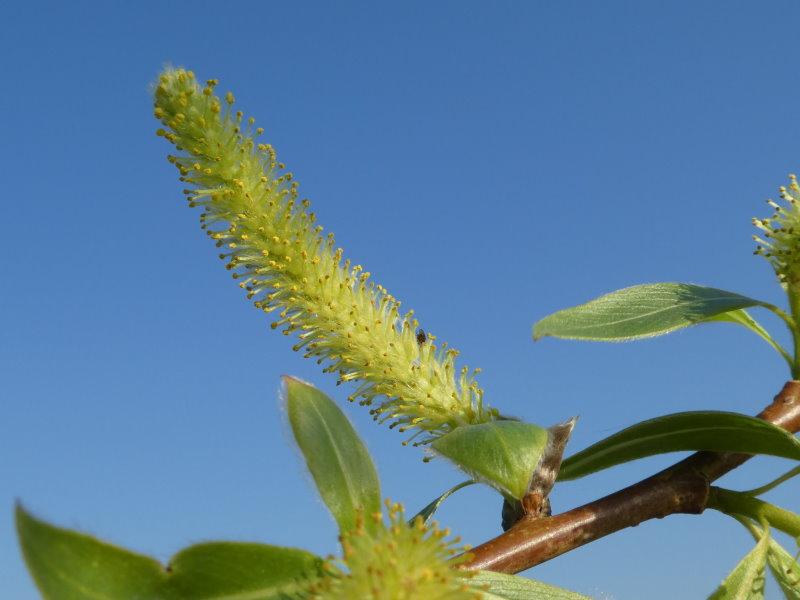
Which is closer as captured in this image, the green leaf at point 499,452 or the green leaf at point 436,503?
the green leaf at point 499,452

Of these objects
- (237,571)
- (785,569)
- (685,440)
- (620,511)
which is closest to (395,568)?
(237,571)

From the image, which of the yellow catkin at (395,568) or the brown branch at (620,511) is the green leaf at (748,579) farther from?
the yellow catkin at (395,568)

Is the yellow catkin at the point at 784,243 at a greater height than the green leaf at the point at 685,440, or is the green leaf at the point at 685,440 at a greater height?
the yellow catkin at the point at 784,243

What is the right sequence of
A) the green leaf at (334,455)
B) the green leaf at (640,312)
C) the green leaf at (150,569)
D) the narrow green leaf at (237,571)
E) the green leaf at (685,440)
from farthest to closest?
the green leaf at (640,312), the green leaf at (685,440), the green leaf at (334,455), the narrow green leaf at (237,571), the green leaf at (150,569)

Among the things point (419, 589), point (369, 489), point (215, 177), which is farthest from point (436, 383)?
point (419, 589)

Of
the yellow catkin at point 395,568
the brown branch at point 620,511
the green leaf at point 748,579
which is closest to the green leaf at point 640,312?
the brown branch at point 620,511

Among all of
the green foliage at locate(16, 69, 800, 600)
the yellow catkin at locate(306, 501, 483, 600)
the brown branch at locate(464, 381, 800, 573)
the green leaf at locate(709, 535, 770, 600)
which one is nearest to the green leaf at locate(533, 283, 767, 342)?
the green foliage at locate(16, 69, 800, 600)

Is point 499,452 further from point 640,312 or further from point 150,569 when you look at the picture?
point 640,312

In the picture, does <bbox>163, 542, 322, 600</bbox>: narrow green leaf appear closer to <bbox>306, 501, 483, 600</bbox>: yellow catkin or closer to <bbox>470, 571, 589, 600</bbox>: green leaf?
<bbox>306, 501, 483, 600</bbox>: yellow catkin

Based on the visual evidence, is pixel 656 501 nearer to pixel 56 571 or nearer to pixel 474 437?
pixel 474 437
